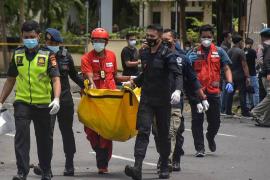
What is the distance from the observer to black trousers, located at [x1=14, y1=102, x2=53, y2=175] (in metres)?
10.0

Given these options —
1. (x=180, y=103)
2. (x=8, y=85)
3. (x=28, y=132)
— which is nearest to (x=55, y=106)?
(x=28, y=132)

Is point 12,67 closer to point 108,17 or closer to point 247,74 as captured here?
point 247,74

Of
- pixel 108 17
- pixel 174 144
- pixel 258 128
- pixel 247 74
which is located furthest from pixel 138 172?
pixel 108 17

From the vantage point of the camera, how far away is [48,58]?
10109mm

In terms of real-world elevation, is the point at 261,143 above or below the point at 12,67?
below

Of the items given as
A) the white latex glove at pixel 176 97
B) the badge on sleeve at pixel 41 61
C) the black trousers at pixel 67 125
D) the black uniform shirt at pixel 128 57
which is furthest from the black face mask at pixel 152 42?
the black uniform shirt at pixel 128 57

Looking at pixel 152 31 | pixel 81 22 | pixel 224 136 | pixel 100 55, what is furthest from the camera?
pixel 81 22

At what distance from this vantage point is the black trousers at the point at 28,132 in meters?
10.0

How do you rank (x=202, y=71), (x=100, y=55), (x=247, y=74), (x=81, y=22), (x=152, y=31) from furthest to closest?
(x=81, y=22), (x=247, y=74), (x=202, y=71), (x=100, y=55), (x=152, y=31)

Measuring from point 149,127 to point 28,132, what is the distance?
160cm

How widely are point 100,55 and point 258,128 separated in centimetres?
737

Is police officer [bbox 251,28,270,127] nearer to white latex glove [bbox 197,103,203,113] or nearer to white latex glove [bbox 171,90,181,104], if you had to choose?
white latex glove [bbox 197,103,203,113]

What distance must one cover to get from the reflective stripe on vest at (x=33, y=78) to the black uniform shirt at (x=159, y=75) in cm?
149

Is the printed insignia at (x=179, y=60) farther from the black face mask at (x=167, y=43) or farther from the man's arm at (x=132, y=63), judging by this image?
the man's arm at (x=132, y=63)
